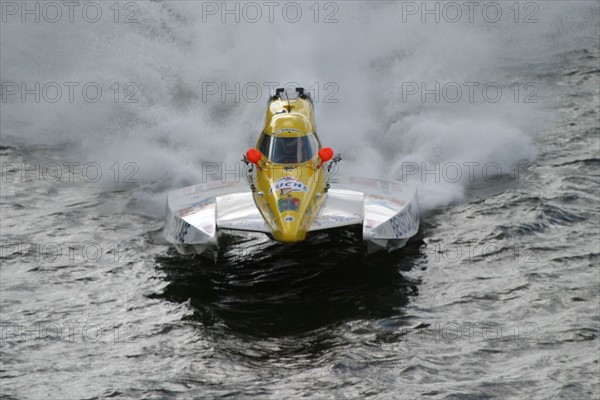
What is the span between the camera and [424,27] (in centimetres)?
2383

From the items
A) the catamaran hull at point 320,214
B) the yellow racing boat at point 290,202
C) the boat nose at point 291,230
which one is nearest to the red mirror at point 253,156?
the yellow racing boat at point 290,202

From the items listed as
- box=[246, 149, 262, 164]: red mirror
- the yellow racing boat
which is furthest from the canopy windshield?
box=[246, 149, 262, 164]: red mirror

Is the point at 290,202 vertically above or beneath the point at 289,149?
beneath

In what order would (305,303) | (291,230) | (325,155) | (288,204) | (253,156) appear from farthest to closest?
1. (325,155)
2. (253,156)
3. (288,204)
4. (305,303)
5. (291,230)

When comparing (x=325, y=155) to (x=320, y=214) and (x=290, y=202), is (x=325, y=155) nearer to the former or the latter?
(x=320, y=214)

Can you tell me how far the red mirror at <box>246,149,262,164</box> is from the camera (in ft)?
46.2

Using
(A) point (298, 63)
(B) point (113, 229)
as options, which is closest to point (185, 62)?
(A) point (298, 63)

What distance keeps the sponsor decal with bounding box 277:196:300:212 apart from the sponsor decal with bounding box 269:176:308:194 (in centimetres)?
19

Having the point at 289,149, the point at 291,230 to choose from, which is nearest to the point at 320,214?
the point at 291,230

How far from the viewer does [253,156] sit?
14.1 m

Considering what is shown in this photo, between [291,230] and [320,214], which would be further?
[320,214]

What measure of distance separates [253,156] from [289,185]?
2.93 ft

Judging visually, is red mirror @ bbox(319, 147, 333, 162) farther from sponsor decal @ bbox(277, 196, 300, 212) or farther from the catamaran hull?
sponsor decal @ bbox(277, 196, 300, 212)

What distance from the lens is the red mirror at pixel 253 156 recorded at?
14078 mm
